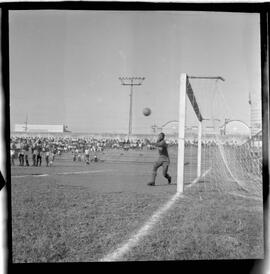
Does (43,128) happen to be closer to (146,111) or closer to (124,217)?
(146,111)

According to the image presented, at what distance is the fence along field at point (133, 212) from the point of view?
9.23ft

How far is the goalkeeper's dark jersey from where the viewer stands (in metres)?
3.91

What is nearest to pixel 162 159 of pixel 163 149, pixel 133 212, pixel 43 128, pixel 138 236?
pixel 163 149

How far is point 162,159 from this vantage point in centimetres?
397

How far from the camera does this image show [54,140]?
349 cm

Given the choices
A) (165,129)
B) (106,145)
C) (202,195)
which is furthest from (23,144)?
(202,195)

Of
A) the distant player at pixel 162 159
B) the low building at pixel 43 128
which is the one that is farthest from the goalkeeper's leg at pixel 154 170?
the low building at pixel 43 128

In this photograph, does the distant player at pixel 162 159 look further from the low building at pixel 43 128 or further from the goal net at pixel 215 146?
the low building at pixel 43 128

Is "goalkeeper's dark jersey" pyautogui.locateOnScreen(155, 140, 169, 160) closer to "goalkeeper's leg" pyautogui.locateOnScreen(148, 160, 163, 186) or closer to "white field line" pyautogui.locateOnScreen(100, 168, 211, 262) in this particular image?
"goalkeeper's leg" pyautogui.locateOnScreen(148, 160, 163, 186)

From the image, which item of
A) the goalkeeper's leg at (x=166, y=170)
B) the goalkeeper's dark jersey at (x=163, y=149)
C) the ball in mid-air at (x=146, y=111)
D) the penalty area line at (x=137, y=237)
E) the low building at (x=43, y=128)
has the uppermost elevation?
the ball in mid-air at (x=146, y=111)

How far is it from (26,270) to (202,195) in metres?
1.97

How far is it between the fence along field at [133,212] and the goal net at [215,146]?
1.0 inches

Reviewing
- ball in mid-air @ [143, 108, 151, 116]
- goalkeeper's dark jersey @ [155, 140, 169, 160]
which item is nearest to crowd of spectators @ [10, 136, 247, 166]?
goalkeeper's dark jersey @ [155, 140, 169, 160]

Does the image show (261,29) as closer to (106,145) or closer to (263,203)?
(263,203)
